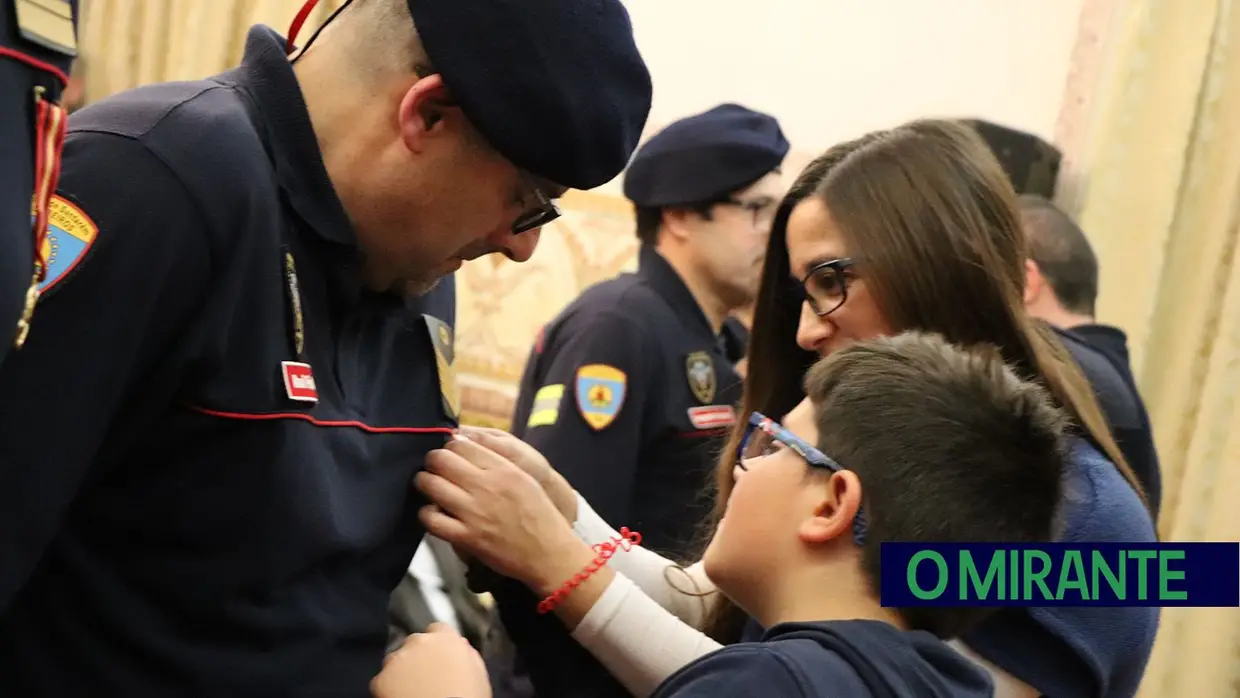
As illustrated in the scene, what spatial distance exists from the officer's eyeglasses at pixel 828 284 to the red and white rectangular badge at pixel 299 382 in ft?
2.30

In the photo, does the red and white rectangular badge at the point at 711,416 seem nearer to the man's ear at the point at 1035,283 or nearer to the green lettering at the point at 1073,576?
the man's ear at the point at 1035,283

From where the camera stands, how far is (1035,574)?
1.06 meters

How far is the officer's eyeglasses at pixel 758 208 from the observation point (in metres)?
2.27

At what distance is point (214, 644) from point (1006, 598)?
0.72 meters

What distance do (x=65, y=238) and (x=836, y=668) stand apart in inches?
25.4

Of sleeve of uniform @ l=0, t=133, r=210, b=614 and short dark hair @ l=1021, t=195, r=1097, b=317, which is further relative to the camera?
short dark hair @ l=1021, t=195, r=1097, b=317

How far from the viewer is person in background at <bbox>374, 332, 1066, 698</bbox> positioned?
100 centimetres

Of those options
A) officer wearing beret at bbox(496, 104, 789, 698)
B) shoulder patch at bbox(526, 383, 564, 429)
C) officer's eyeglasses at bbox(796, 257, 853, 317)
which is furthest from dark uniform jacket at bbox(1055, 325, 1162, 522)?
shoulder patch at bbox(526, 383, 564, 429)

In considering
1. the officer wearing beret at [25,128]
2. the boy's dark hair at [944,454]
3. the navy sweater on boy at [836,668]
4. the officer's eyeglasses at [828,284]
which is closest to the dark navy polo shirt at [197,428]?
the officer wearing beret at [25,128]

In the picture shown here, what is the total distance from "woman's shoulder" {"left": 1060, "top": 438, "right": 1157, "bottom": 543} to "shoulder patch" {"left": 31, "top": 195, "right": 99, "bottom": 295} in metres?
0.90

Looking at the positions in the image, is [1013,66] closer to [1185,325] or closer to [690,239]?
[1185,325]

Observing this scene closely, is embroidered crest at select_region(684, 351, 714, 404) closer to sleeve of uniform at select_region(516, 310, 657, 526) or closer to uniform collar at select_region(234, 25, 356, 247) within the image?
sleeve of uniform at select_region(516, 310, 657, 526)

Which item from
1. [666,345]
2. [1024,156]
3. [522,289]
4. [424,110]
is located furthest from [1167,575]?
[522,289]

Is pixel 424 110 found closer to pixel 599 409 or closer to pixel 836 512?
pixel 836 512
